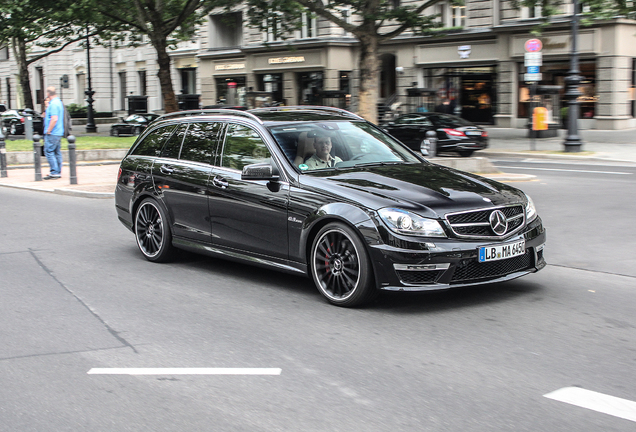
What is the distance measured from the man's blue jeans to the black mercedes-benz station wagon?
9644 mm

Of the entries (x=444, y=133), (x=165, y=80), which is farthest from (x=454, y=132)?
(x=165, y=80)

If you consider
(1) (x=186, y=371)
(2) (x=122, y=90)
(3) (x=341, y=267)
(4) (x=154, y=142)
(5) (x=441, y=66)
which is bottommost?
(1) (x=186, y=371)

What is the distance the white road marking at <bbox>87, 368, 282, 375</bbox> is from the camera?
181 inches

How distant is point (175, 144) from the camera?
8.03m

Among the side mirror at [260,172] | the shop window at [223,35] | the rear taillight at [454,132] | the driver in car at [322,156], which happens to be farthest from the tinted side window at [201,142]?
the shop window at [223,35]

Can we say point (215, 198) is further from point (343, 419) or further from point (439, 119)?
point (439, 119)

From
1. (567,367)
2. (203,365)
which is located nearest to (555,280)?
(567,367)

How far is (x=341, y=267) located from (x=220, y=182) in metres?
1.70

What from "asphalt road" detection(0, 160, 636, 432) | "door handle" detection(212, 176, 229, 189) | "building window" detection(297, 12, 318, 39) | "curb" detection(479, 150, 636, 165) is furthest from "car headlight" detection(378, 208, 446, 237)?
"building window" detection(297, 12, 318, 39)

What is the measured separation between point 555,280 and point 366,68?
16.6m

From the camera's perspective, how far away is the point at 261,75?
149ft

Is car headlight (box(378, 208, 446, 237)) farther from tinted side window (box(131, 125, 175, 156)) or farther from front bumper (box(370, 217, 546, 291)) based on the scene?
tinted side window (box(131, 125, 175, 156))

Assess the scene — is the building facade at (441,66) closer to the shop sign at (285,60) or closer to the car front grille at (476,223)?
the shop sign at (285,60)

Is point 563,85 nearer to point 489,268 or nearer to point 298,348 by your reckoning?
point 489,268
